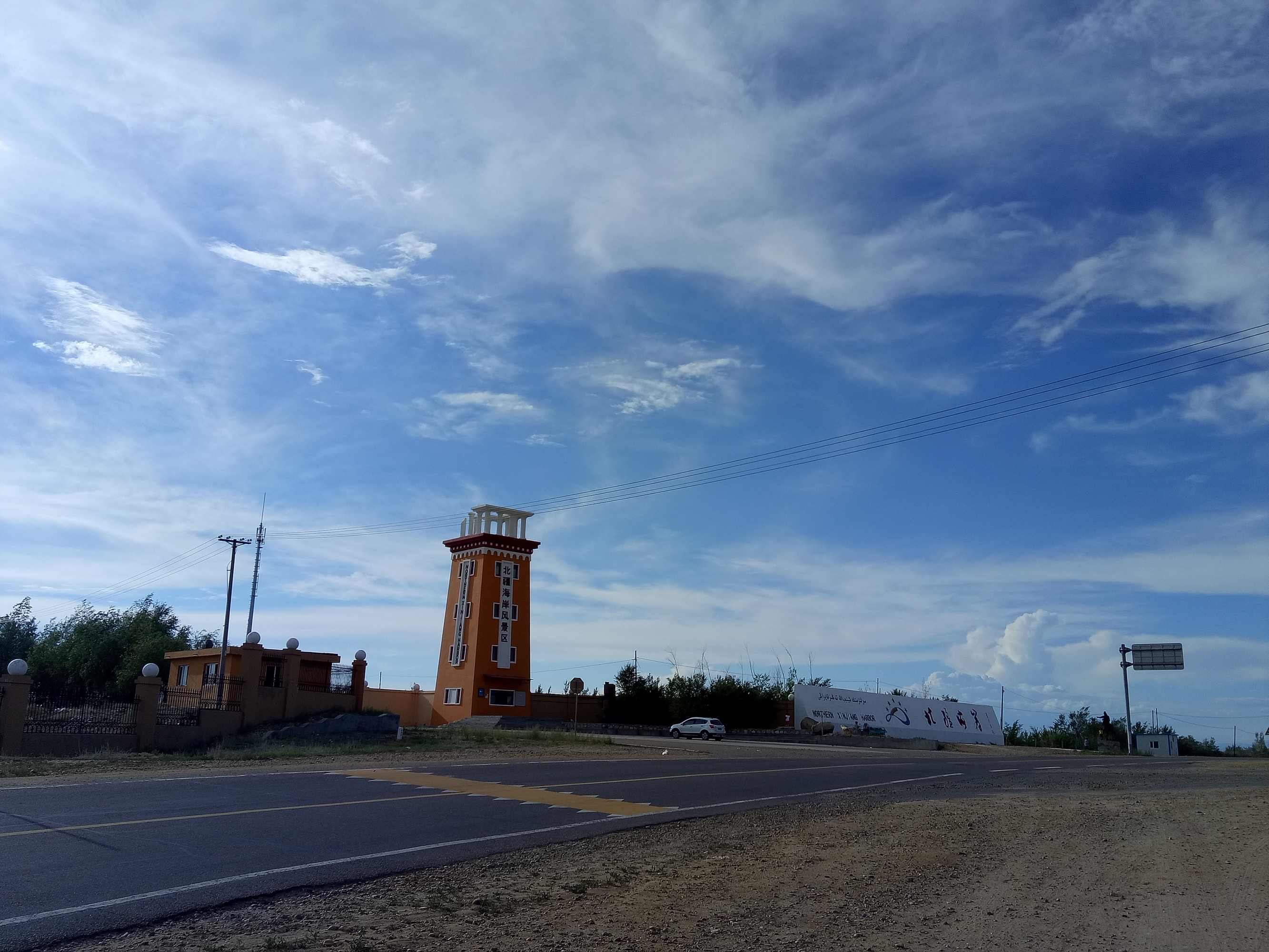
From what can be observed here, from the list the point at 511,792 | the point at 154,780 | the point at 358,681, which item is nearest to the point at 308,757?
the point at 154,780

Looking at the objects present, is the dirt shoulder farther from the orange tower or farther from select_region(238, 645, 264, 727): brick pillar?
the orange tower

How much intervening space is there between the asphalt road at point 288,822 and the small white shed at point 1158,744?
5083 centimetres

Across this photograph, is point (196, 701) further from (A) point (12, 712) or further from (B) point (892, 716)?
(B) point (892, 716)

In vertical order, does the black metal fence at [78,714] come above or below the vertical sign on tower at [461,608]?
below

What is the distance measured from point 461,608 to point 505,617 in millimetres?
2804

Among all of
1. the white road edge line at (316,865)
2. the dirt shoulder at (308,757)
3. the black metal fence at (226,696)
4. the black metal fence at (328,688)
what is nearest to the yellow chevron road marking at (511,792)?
the white road edge line at (316,865)

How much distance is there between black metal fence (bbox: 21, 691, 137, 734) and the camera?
94.3ft

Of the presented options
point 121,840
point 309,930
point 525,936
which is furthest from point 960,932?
point 121,840

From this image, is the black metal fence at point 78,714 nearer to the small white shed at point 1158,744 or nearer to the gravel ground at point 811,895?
the gravel ground at point 811,895

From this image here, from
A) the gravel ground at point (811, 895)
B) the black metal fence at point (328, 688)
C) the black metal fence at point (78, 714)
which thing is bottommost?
the gravel ground at point (811, 895)

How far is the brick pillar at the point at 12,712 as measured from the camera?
27297 millimetres

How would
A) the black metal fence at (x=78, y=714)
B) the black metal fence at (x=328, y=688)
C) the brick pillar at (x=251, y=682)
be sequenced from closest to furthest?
the black metal fence at (x=78, y=714) → the brick pillar at (x=251, y=682) → the black metal fence at (x=328, y=688)

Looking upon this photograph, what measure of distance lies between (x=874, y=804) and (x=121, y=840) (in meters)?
11.6

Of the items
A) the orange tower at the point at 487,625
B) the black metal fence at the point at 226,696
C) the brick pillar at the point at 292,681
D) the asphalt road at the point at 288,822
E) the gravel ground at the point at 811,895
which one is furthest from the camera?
the orange tower at the point at 487,625
